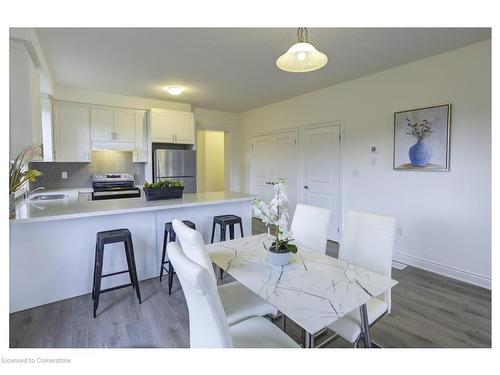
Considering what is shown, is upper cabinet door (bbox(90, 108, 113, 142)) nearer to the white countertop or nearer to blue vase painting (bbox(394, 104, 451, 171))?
the white countertop

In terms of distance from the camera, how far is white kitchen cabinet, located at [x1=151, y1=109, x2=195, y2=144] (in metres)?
4.73

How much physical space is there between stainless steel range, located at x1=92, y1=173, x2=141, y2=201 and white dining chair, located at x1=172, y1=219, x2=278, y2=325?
3.16m

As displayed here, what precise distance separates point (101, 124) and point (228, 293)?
4000 millimetres

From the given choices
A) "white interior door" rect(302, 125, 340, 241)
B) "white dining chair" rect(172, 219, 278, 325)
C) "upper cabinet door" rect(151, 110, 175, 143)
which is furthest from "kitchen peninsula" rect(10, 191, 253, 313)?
"upper cabinet door" rect(151, 110, 175, 143)

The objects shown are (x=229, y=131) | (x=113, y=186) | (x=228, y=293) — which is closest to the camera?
(x=228, y=293)

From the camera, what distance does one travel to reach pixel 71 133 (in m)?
4.24

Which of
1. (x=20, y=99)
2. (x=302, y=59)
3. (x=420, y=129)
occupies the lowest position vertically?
(x=420, y=129)

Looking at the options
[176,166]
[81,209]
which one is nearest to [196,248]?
[81,209]

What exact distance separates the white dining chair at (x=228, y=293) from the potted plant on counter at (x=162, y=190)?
4.77 feet

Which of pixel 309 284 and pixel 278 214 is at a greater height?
pixel 278 214

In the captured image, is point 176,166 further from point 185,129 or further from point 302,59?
point 302,59

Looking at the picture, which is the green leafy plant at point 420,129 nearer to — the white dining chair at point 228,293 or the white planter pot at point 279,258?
the white planter pot at point 279,258
